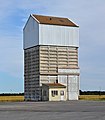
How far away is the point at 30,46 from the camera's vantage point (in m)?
85.4

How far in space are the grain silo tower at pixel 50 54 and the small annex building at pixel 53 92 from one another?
55.6 inches

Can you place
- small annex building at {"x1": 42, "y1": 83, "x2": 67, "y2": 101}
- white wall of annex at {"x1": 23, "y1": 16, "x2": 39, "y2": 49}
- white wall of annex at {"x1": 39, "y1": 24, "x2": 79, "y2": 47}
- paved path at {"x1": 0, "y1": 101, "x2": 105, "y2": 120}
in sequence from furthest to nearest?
white wall of annex at {"x1": 23, "y1": 16, "x2": 39, "y2": 49}, white wall of annex at {"x1": 39, "y1": 24, "x2": 79, "y2": 47}, small annex building at {"x1": 42, "y1": 83, "x2": 67, "y2": 101}, paved path at {"x1": 0, "y1": 101, "x2": 105, "y2": 120}

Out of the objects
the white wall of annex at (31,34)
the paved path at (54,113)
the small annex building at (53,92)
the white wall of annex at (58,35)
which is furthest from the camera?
the white wall of annex at (31,34)

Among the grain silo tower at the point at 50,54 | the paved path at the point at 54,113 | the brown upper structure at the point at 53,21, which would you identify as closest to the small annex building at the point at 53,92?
the grain silo tower at the point at 50,54

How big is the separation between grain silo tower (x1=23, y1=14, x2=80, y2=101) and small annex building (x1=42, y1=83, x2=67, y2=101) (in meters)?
1.41

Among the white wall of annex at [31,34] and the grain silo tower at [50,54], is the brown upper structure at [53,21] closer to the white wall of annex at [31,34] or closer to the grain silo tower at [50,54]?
the grain silo tower at [50,54]

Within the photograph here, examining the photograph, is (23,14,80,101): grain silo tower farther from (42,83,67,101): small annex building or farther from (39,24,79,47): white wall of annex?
(42,83,67,101): small annex building

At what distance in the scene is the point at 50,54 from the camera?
82.6 metres

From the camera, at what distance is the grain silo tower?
81750 millimetres

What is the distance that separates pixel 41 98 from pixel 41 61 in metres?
7.70

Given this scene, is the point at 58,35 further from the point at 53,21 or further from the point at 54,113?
the point at 54,113

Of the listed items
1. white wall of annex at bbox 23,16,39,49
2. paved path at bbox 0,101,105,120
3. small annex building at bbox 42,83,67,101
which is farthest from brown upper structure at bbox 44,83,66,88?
paved path at bbox 0,101,105,120

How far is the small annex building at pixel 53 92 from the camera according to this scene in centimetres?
7788

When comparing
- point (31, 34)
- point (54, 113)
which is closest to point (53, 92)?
point (31, 34)
